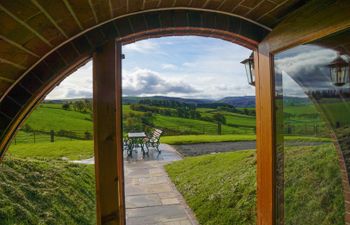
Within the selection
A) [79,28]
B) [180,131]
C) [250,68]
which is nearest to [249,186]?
[250,68]

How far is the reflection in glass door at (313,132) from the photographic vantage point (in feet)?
5.97

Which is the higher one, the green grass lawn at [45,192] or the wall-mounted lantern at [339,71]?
the wall-mounted lantern at [339,71]

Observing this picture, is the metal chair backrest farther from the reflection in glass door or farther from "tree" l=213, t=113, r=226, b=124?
the reflection in glass door

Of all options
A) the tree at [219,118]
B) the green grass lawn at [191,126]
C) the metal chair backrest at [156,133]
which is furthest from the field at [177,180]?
the tree at [219,118]

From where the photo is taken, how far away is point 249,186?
13.9 ft

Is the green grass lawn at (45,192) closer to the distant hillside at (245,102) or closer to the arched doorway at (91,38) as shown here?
the arched doorway at (91,38)

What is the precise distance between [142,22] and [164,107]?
24.8 feet

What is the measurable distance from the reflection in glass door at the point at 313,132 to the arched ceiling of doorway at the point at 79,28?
348 millimetres

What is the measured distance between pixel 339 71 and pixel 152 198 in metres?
3.34

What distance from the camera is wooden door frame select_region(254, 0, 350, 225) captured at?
137 cm

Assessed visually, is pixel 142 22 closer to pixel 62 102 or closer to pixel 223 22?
pixel 223 22

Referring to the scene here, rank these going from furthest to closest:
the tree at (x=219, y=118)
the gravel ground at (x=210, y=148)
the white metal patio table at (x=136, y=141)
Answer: the tree at (x=219, y=118) < the gravel ground at (x=210, y=148) < the white metal patio table at (x=136, y=141)

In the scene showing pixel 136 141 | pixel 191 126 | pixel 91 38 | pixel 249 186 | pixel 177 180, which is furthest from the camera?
pixel 191 126

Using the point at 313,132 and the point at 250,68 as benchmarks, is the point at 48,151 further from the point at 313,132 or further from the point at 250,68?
the point at 313,132
